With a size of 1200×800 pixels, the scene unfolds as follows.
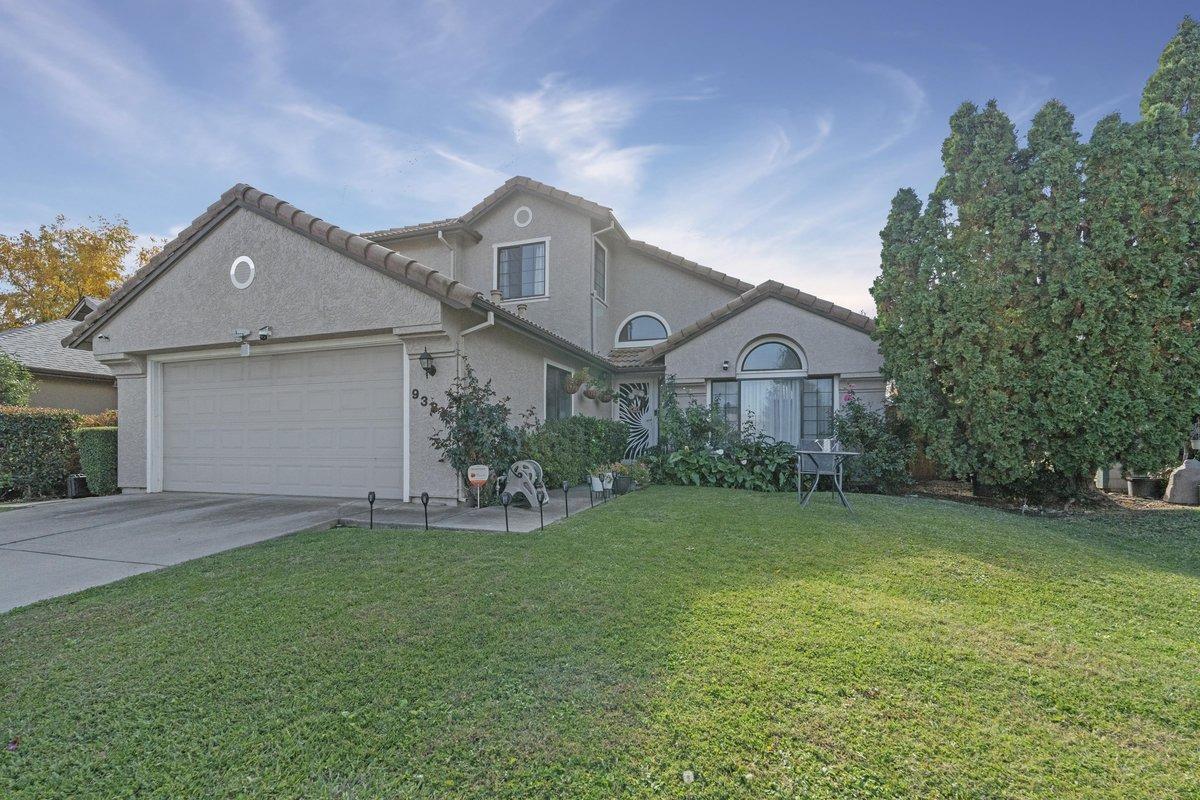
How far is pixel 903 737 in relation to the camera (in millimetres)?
2475

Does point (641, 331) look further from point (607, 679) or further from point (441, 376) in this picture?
point (607, 679)

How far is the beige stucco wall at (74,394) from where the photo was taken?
15.1 meters

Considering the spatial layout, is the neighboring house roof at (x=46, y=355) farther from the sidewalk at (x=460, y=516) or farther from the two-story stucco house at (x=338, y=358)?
the sidewalk at (x=460, y=516)

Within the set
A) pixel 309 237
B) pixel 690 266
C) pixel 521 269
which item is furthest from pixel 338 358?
pixel 690 266

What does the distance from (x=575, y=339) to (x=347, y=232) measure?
707 centimetres

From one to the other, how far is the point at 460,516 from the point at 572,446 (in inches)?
147

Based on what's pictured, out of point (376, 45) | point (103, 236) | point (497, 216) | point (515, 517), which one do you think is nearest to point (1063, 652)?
point (515, 517)

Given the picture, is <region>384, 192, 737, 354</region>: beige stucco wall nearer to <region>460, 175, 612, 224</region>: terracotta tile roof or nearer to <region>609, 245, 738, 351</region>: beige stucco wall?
<region>609, 245, 738, 351</region>: beige stucco wall

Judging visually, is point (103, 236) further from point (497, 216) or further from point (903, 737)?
point (903, 737)

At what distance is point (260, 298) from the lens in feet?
30.4

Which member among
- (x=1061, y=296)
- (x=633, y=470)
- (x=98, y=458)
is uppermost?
(x=1061, y=296)

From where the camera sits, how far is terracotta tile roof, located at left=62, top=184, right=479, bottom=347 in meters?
7.95

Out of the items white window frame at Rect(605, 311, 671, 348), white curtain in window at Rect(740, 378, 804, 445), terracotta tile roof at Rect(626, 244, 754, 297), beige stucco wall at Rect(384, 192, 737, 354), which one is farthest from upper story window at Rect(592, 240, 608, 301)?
white curtain in window at Rect(740, 378, 804, 445)

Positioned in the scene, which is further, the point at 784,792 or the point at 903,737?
the point at 903,737
